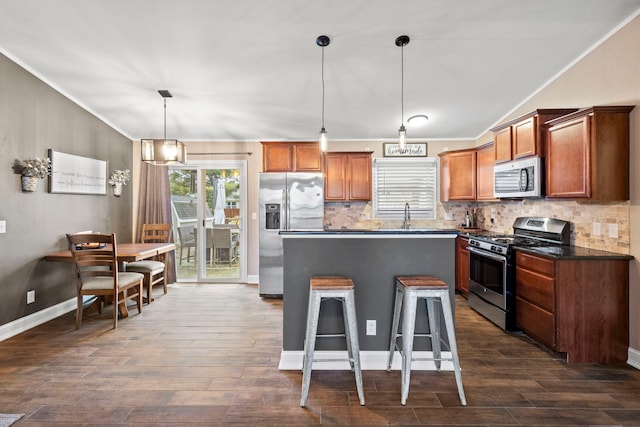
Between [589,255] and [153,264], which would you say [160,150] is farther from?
[589,255]

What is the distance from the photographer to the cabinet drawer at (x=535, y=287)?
2746 mm

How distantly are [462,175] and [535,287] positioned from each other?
7.29ft

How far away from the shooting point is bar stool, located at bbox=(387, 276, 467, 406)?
7.00ft

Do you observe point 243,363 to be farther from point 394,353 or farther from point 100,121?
point 100,121

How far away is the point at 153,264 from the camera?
4398 mm

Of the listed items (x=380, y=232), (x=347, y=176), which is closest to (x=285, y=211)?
(x=347, y=176)

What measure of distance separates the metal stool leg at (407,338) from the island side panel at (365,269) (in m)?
0.39

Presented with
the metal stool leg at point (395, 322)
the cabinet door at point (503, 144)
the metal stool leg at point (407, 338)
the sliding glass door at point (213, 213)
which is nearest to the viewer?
the metal stool leg at point (407, 338)

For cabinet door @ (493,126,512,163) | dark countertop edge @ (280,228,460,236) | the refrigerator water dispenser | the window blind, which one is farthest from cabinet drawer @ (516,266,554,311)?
the refrigerator water dispenser

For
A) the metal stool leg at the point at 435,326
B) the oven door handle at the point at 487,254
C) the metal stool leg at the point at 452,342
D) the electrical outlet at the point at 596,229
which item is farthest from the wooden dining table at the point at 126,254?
the electrical outlet at the point at 596,229

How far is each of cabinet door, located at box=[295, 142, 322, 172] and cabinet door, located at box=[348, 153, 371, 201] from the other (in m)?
0.51

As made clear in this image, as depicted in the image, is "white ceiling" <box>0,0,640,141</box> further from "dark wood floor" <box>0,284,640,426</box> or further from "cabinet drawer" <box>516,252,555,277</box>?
"dark wood floor" <box>0,284,640,426</box>

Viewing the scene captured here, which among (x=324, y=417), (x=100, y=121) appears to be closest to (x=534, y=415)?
(x=324, y=417)

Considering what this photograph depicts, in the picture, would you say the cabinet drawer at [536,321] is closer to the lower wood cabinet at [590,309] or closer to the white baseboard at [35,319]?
the lower wood cabinet at [590,309]
